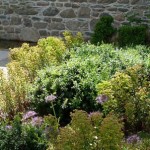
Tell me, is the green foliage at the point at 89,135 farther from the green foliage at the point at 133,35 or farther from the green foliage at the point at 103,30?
the green foliage at the point at 103,30

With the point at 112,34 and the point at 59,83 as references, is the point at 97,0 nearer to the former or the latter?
the point at 112,34

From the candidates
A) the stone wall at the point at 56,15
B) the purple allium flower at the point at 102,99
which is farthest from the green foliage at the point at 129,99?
the stone wall at the point at 56,15

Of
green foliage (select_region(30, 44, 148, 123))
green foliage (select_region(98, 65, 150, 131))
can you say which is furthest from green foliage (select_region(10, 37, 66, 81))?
green foliage (select_region(98, 65, 150, 131))

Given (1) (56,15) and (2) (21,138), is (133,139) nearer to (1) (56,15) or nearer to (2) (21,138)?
(2) (21,138)

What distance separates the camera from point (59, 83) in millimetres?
5734

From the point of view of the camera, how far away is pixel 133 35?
8859mm

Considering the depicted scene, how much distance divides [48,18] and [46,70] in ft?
14.6

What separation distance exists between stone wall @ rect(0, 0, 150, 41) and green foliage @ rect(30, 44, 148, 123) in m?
3.28

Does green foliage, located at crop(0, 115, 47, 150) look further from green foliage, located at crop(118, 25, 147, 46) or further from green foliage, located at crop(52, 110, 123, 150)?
green foliage, located at crop(118, 25, 147, 46)

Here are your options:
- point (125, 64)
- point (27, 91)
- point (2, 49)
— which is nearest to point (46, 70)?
point (27, 91)

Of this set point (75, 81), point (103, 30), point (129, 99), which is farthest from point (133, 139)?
point (103, 30)

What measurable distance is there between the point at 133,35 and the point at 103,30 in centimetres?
70

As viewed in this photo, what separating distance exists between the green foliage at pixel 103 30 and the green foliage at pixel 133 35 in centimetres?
44

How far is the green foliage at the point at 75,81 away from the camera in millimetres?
5578
